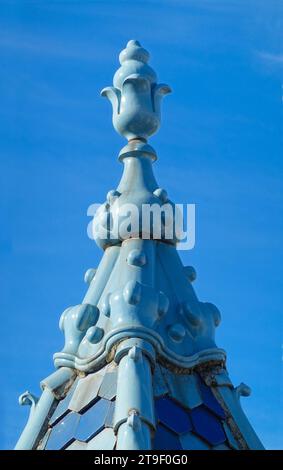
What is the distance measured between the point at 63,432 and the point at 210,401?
4.39 ft

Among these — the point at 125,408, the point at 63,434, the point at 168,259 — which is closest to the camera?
the point at 125,408

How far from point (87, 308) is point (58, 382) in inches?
28.1

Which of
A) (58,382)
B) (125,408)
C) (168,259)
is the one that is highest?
(168,259)

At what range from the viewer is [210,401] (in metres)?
11.3

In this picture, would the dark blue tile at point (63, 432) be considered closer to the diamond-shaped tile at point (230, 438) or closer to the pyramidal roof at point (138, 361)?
the pyramidal roof at point (138, 361)

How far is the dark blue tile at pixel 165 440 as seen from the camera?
10.4 meters

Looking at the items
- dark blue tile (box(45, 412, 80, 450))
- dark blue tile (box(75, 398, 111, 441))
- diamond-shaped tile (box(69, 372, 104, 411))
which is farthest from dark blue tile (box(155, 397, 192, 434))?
dark blue tile (box(45, 412, 80, 450))

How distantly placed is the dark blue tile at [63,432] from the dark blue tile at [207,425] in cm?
102

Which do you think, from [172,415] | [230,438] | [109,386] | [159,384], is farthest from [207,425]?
[109,386]

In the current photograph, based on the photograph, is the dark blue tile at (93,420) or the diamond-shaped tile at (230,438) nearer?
the dark blue tile at (93,420)

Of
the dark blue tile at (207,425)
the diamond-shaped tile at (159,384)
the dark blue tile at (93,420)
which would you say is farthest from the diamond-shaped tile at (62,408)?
the dark blue tile at (207,425)

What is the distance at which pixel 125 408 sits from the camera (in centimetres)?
1016
